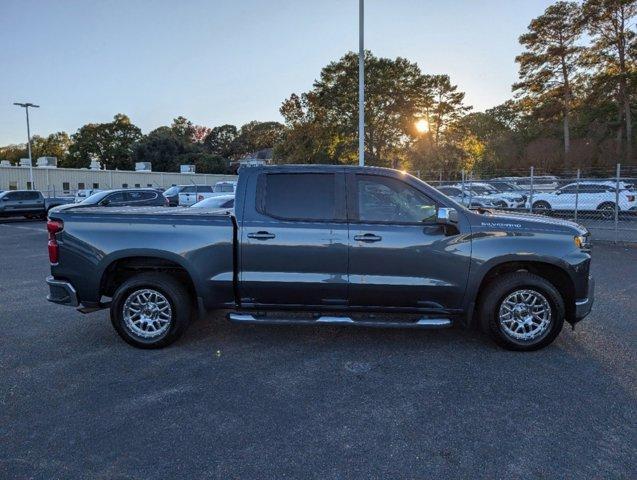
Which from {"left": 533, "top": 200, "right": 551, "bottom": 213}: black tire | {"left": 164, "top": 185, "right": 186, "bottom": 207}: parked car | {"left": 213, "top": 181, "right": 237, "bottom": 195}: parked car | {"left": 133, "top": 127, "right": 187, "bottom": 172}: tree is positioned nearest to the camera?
{"left": 533, "top": 200, "right": 551, "bottom": 213}: black tire

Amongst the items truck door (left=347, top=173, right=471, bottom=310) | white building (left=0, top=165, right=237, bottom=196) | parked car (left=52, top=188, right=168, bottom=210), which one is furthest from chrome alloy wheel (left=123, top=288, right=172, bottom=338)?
white building (left=0, top=165, right=237, bottom=196)

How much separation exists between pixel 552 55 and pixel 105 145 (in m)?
72.4

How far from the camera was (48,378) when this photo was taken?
413 centimetres

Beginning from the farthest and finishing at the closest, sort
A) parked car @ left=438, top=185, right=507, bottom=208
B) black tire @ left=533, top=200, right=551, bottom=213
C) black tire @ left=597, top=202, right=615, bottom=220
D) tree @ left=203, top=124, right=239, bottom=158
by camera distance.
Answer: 1. tree @ left=203, top=124, right=239, bottom=158
2. parked car @ left=438, top=185, right=507, bottom=208
3. black tire @ left=533, top=200, right=551, bottom=213
4. black tire @ left=597, top=202, right=615, bottom=220

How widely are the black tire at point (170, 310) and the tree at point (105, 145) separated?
76.9m

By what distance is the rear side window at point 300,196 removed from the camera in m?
4.75

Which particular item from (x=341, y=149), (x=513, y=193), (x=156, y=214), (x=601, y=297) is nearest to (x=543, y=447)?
(x=156, y=214)

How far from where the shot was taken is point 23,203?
947 inches

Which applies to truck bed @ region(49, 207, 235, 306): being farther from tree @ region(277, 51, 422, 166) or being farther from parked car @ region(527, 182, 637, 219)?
tree @ region(277, 51, 422, 166)

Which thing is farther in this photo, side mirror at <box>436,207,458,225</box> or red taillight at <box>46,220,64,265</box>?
red taillight at <box>46,220,64,265</box>

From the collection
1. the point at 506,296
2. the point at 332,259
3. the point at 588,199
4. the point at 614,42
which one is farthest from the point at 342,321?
the point at 614,42

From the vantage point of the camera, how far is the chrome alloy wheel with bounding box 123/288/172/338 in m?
4.84

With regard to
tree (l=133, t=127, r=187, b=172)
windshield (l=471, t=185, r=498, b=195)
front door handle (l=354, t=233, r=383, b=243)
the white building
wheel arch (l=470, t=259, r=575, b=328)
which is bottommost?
wheel arch (l=470, t=259, r=575, b=328)

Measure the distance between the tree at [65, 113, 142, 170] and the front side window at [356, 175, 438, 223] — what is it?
77747mm
